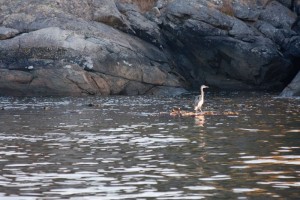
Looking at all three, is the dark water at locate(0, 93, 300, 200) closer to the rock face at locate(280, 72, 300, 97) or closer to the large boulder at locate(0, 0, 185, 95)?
the rock face at locate(280, 72, 300, 97)

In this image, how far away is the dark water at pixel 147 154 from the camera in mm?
15711

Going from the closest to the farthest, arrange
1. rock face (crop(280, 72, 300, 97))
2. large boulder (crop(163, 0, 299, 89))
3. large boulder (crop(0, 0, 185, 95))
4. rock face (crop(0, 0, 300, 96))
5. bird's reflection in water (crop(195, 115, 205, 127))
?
1. bird's reflection in water (crop(195, 115, 205, 127))
2. rock face (crop(280, 72, 300, 97))
3. large boulder (crop(0, 0, 185, 95))
4. rock face (crop(0, 0, 300, 96))
5. large boulder (crop(163, 0, 299, 89))

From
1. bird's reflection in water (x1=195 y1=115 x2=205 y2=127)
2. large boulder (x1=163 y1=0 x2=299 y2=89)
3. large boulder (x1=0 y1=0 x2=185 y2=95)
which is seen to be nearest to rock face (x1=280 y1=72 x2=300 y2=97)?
large boulder (x1=163 y1=0 x2=299 y2=89)

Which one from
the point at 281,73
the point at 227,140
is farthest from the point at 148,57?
the point at 227,140

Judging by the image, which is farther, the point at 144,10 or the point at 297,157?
the point at 144,10

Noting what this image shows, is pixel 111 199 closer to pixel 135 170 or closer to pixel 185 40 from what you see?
pixel 135 170

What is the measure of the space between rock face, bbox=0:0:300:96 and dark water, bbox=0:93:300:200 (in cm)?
1008

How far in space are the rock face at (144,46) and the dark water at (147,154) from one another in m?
10.1

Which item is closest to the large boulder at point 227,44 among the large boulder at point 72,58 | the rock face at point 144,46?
the rock face at point 144,46

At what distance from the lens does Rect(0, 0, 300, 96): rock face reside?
151 ft

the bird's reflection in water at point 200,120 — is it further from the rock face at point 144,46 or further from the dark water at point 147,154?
the rock face at point 144,46

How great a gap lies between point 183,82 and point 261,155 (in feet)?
98.7

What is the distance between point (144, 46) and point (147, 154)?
29183 mm

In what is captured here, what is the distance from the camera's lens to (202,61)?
51.4 m
